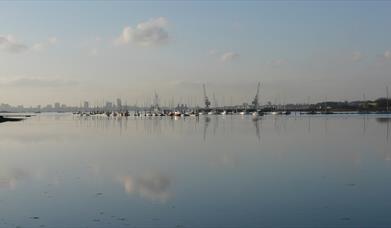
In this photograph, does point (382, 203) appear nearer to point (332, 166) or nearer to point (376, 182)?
point (376, 182)

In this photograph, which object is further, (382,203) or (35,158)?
(35,158)

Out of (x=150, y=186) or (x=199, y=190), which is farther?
(x=150, y=186)

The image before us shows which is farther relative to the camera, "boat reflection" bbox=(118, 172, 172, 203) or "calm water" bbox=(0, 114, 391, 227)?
"boat reflection" bbox=(118, 172, 172, 203)

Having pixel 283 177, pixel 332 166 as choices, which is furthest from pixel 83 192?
pixel 332 166

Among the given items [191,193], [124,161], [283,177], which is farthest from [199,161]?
[191,193]

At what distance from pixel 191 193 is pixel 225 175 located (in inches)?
144

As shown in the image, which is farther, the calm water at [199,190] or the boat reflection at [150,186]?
the boat reflection at [150,186]

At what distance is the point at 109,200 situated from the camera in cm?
1305

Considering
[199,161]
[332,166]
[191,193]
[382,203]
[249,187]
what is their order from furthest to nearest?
[199,161] < [332,166] < [249,187] < [191,193] < [382,203]

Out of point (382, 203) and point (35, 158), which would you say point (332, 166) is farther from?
point (35, 158)

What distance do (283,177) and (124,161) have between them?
870 cm

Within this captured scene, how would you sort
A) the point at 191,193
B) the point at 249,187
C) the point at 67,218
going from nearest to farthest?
the point at 67,218 → the point at 191,193 → the point at 249,187

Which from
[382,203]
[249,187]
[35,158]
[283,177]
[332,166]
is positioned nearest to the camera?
[382,203]

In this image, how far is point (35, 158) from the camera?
24.5m
